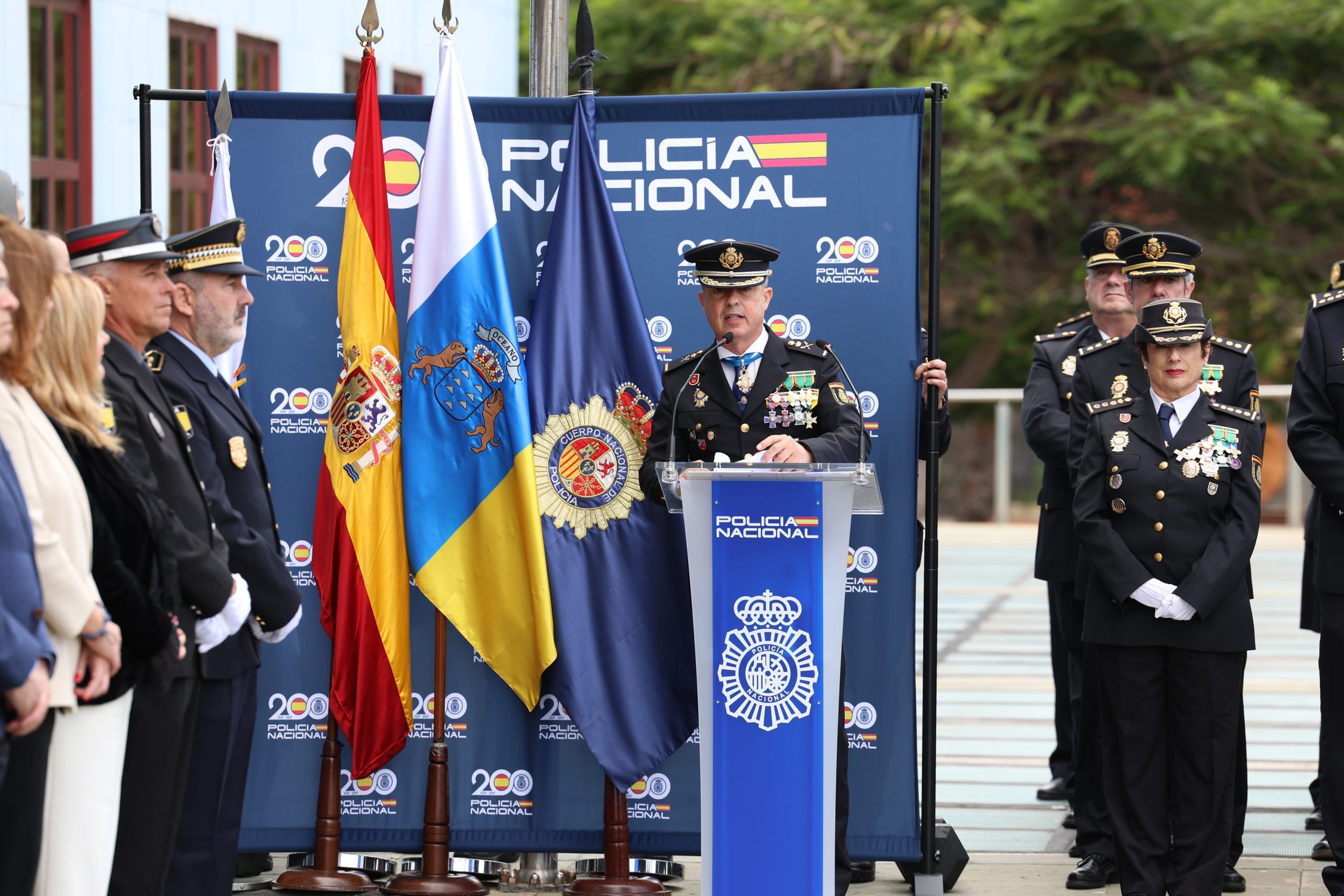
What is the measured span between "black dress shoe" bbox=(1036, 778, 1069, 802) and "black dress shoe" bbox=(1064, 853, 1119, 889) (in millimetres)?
1207

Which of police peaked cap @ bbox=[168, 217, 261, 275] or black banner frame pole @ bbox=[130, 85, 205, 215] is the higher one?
black banner frame pole @ bbox=[130, 85, 205, 215]

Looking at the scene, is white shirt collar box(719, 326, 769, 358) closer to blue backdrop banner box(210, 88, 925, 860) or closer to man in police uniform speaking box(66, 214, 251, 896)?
blue backdrop banner box(210, 88, 925, 860)

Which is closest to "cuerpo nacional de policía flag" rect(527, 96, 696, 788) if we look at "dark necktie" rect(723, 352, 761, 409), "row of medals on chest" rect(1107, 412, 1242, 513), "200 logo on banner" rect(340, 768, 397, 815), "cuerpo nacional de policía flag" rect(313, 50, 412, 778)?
"dark necktie" rect(723, 352, 761, 409)

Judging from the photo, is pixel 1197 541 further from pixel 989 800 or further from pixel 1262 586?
pixel 1262 586

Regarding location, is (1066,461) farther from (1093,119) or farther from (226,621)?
(1093,119)

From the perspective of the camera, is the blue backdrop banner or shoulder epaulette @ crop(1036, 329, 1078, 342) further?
Result: shoulder epaulette @ crop(1036, 329, 1078, 342)

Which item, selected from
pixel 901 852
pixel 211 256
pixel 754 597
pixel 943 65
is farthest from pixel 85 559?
pixel 943 65

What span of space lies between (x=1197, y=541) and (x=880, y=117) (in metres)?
1.52

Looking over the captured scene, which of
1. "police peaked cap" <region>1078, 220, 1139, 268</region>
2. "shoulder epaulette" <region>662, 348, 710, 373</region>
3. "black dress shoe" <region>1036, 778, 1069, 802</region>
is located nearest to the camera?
"shoulder epaulette" <region>662, 348, 710, 373</region>

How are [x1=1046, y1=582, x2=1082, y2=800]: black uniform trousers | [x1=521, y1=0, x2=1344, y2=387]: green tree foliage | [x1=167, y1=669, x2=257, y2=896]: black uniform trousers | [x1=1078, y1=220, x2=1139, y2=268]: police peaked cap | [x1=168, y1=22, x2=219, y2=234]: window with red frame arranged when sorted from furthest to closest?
1. [x1=521, y1=0, x2=1344, y2=387]: green tree foliage
2. [x1=168, y1=22, x2=219, y2=234]: window with red frame
3. [x1=1046, y1=582, x2=1082, y2=800]: black uniform trousers
4. [x1=1078, y1=220, x2=1139, y2=268]: police peaked cap
5. [x1=167, y1=669, x2=257, y2=896]: black uniform trousers

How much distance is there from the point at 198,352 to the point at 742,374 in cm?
146

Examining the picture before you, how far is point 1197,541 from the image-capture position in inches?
181

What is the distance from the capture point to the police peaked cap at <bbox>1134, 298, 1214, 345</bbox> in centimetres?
Answer: 458

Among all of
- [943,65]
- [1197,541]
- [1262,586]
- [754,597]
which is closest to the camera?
[754,597]
